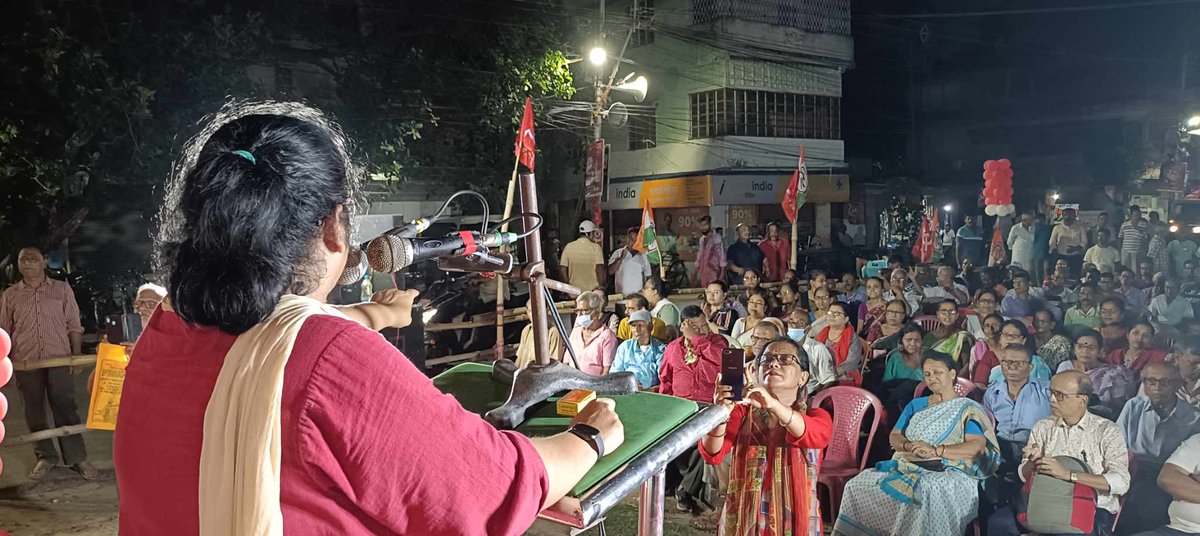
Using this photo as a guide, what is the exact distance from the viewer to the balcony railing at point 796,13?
3670mm

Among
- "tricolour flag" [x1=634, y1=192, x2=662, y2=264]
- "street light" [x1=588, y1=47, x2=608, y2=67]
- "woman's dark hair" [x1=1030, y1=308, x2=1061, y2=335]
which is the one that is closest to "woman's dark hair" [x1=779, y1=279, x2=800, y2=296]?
"tricolour flag" [x1=634, y1=192, x2=662, y2=264]

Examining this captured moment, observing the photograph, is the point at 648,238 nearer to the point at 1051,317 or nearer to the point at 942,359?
the point at 942,359

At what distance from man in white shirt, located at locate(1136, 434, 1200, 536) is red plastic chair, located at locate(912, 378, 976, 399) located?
74 centimetres

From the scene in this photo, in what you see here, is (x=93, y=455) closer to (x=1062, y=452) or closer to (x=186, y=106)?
(x=186, y=106)

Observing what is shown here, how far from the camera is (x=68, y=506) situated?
15.2 ft

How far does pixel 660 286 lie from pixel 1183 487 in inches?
101

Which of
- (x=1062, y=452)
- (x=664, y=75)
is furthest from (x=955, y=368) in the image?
(x=664, y=75)

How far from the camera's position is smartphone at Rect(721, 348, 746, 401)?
13.1ft

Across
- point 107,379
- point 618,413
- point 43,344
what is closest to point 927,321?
point 618,413

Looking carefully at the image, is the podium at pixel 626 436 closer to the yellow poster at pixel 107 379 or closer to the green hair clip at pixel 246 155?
the green hair clip at pixel 246 155

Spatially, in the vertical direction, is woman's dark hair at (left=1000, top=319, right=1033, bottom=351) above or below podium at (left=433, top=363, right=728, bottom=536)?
below

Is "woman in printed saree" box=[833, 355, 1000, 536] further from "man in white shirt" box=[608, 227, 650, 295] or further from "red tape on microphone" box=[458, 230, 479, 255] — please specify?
"red tape on microphone" box=[458, 230, 479, 255]

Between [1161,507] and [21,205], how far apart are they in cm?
637

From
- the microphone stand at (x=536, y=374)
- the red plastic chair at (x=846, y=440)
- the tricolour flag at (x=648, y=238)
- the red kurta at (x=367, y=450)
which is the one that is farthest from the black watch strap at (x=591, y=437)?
the tricolour flag at (x=648, y=238)
